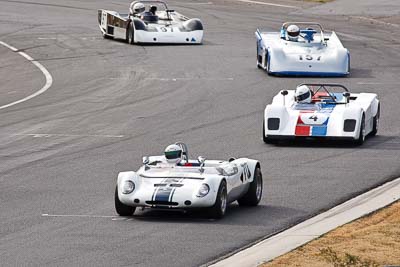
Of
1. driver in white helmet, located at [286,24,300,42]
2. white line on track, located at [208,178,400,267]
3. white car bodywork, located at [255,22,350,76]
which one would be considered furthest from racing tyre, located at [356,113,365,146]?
driver in white helmet, located at [286,24,300,42]

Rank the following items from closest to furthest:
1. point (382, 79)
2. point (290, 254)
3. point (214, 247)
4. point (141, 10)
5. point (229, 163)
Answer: point (290, 254) → point (214, 247) → point (229, 163) → point (382, 79) → point (141, 10)

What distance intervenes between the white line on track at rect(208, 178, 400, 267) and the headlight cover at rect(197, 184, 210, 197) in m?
1.18

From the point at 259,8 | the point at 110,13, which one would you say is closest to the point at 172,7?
the point at 259,8

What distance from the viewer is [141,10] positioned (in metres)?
44.4

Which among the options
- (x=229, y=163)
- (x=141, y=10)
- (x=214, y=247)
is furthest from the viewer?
(x=141, y=10)

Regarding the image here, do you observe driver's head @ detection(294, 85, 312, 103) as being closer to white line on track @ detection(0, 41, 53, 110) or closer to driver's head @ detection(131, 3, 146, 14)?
white line on track @ detection(0, 41, 53, 110)

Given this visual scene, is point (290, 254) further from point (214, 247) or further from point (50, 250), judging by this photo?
point (50, 250)

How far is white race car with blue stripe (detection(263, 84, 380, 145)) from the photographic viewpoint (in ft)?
81.0

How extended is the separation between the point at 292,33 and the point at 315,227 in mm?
20056

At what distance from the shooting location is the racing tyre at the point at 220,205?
56.3 ft

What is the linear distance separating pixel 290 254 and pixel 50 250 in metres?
2.68

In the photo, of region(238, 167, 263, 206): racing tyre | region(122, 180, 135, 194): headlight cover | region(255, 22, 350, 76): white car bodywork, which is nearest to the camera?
region(122, 180, 135, 194): headlight cover

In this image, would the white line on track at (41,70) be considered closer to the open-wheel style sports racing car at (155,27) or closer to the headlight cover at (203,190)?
the open-wheel style sports racing car at (155,27)

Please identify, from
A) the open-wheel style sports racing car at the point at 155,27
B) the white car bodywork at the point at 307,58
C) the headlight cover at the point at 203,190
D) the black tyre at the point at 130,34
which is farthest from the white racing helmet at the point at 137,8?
the headlight cover at the point at 203,190
